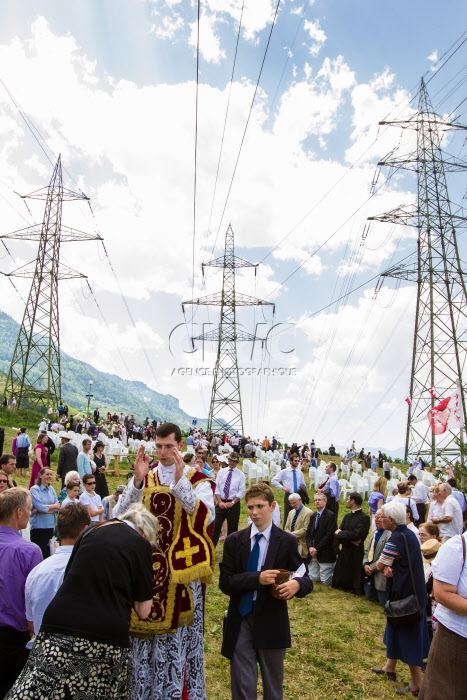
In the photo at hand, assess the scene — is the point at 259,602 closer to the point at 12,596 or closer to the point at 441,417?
the point at 12,596

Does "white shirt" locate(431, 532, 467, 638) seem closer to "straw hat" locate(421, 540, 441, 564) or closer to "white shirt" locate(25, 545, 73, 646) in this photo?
"white shirt" locate(25, 545, 73, 646)

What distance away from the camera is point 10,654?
423cm

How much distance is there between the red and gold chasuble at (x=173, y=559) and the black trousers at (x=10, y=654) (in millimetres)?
790

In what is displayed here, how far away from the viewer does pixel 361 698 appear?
5.95 meters

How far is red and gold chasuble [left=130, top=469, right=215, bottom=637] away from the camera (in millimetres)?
4406

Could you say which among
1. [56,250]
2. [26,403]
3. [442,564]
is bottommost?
[442,564]

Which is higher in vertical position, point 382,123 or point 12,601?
point 382,123

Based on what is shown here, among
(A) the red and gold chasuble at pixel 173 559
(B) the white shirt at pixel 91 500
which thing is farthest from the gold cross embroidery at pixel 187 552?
(B) the white shirt at pixel 91 500

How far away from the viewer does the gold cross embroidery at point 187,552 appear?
180 inches

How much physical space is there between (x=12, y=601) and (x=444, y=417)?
19.8 m

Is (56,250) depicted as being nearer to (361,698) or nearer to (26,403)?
(26,403)

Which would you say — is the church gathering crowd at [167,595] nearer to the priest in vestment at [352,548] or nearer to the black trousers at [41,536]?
the priest in vestment at [352,548]

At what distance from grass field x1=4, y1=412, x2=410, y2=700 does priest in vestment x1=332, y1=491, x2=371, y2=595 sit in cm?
23

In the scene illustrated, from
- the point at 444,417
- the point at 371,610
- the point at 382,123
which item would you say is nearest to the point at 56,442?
the point at 444,417
